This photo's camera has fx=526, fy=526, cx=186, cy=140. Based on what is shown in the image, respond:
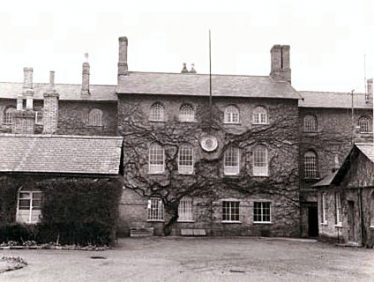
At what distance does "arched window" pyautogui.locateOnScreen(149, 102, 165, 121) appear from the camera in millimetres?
35500

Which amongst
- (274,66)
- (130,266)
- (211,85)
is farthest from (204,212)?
(130,266)

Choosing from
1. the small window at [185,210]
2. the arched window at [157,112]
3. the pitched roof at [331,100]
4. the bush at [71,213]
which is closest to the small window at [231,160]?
the small window at [185,210]

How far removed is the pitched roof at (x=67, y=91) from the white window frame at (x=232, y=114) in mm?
7851

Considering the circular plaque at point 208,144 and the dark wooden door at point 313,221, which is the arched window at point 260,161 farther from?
the dark wooden door at point 313,221

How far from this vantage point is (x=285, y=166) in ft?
117

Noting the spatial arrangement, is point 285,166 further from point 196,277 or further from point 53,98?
point 196,277

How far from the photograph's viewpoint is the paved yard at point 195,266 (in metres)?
14.1

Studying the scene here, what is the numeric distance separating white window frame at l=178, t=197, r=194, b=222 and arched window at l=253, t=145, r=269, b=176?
490cm

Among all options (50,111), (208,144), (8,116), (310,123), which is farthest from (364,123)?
(8,116)

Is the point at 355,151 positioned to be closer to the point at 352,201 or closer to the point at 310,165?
the point at 352,201

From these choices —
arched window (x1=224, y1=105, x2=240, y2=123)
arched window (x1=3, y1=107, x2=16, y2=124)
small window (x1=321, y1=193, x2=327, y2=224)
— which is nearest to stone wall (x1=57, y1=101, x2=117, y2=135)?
arched window (x1=3, y1=107, x2=16, y2=124)

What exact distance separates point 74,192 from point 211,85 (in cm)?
1588

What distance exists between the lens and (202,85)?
36906 millimetres

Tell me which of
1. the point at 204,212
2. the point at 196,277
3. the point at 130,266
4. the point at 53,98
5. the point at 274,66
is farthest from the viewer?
the point at 274,66
